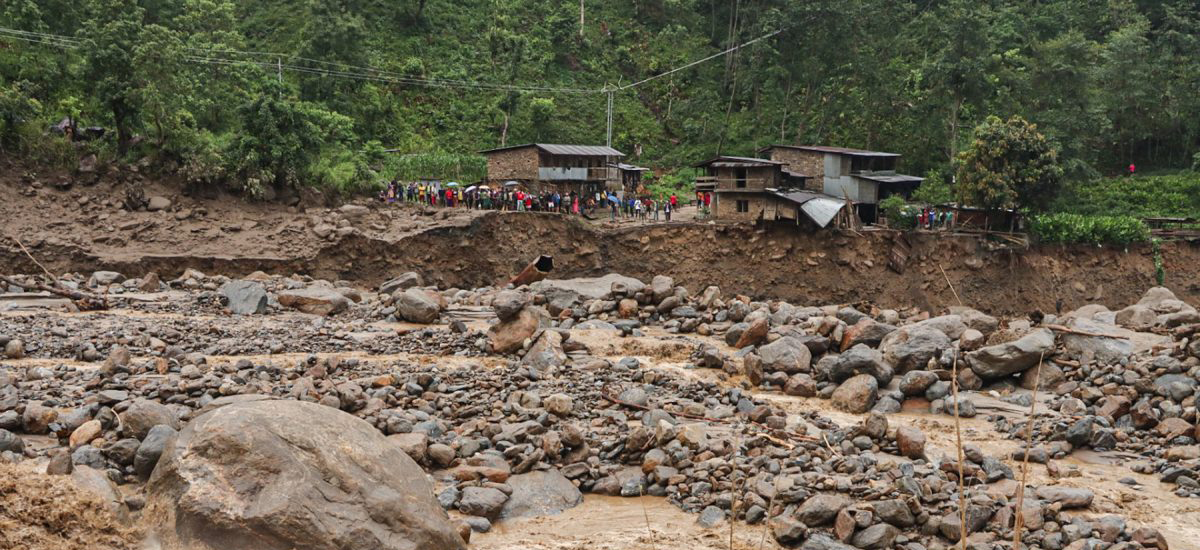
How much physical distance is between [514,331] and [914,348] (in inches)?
339

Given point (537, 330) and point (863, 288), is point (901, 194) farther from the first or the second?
point (537, 330)

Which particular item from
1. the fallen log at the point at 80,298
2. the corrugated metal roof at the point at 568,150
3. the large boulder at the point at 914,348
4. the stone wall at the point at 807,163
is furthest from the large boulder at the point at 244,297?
the stone wall at the point at 807,163

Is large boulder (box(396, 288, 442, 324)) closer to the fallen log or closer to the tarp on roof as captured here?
the fallen log

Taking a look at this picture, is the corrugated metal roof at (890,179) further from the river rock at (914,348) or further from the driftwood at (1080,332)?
the river rock at (914,348)

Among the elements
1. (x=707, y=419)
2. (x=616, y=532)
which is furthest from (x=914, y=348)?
(x=616, y=532)

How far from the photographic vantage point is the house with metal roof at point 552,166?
4212 centimetres

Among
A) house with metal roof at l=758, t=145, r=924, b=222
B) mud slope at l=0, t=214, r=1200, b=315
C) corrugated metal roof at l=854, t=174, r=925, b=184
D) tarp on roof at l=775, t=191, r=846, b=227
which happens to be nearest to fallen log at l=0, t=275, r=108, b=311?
mud slope at l=0, t=214, r=1200, b=315

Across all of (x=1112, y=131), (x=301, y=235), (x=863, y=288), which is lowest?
(x=863, y=288)

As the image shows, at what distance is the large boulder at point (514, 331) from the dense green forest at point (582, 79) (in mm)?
18506

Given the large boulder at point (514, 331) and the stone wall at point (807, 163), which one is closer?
the large boulder at point (514, 331)

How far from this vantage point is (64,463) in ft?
29.8

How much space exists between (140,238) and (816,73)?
118 ft

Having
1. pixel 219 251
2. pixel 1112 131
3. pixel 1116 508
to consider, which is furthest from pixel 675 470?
pixel 1112 131

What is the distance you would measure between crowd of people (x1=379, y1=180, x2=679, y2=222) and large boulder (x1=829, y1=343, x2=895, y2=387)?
71.2 feet
